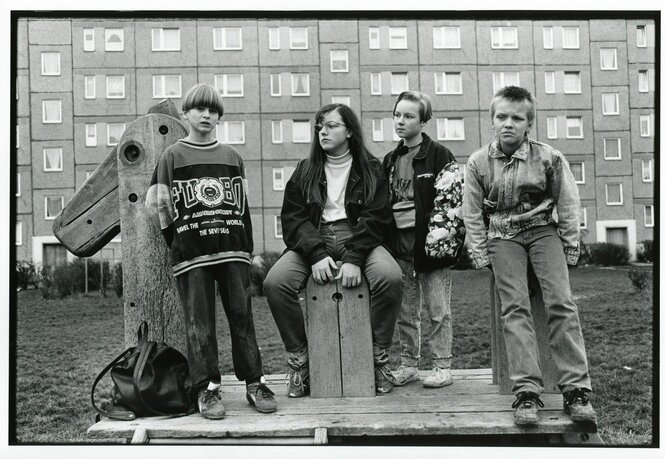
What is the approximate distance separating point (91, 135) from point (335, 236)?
15.1 m

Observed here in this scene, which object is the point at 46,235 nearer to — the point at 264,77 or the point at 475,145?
the point at 264,77

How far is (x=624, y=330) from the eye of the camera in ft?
34.6

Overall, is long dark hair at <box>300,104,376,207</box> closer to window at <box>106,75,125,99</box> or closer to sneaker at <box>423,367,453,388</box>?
sneaker at <box>423,367,453,388</box>

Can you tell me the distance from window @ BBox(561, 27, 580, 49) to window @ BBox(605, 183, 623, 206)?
18.4ft

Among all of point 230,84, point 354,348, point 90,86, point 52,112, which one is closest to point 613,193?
point 230,84

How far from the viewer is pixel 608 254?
52.1 ft

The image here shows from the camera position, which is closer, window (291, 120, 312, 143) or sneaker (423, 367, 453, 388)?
sneaker (423, 367, 453, 388)

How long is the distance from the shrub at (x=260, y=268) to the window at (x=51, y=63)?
4.99 meters

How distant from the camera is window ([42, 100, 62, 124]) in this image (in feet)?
39.2

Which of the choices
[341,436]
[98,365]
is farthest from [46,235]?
[341,436]

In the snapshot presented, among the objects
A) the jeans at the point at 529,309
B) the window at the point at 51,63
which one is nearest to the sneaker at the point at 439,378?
the jeans at the point at 529,309

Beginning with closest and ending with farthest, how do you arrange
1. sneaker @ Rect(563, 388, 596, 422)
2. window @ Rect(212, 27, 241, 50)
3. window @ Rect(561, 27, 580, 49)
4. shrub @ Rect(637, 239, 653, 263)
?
sneaker @ Rect(563, 388, 596, 422) < window @ Rect(561, 27, 580, 49) < window @ Rect(212, 27, 241, 50) < shrub @ Rect(637, 239, 653, 263)

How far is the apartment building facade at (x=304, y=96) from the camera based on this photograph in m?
11.9

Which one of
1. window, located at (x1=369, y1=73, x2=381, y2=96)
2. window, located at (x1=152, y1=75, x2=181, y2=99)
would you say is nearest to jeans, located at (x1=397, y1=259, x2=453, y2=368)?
window, located at (x1=152, y1=75, x2=181, y2=99)
